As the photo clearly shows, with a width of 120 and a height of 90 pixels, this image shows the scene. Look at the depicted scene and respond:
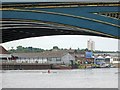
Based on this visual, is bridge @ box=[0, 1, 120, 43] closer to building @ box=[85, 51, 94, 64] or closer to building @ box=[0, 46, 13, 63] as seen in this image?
building @ box=[0, 46, 13, 63]

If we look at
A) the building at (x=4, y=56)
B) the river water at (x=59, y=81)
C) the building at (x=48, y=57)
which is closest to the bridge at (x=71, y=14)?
the river water at (x=59, y=81)

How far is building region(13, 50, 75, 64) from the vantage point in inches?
2611

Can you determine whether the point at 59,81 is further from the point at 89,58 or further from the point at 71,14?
the point at 89,58

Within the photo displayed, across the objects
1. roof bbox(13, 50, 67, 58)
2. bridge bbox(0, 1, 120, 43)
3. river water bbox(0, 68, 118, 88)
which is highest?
bridge bbox(0, 1, 120, 43)

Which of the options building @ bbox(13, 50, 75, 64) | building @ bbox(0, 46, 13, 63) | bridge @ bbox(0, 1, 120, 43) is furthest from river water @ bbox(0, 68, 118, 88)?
building @ bbox(13, 50, 75, 64)

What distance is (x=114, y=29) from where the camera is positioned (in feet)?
89.2

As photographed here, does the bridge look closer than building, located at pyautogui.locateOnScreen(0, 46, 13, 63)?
Yes

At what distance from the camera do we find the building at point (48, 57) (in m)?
66.3

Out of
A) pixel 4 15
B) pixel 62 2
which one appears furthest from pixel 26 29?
pixel 62 2

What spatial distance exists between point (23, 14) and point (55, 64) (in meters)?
38.0

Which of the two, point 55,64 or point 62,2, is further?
point 55,64

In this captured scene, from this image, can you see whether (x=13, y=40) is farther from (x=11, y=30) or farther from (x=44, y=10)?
(x=44, y=10)

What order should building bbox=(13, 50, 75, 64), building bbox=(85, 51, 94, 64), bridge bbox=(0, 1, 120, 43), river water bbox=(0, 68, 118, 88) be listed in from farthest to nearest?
1. building bbox=(85, 51, 94, 64)
2. building bbox=(13, 50, 75, 64)
3. bridge bbox=(0, 1, 120, 43)
4. river water bbox=(0, 68, 118, 88)

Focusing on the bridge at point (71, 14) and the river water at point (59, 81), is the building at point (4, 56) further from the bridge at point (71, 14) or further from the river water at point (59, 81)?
the bridge at point (71, 14)
